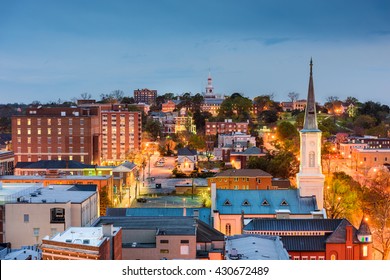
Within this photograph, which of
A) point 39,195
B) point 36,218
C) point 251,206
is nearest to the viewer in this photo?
point 36,218

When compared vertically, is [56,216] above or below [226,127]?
below

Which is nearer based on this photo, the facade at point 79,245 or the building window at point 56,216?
the facade at point 79,245

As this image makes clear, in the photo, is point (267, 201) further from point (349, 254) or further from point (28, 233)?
point (28, 233)

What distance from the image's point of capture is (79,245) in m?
6.07

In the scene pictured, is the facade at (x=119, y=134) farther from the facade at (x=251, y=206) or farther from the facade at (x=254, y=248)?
the facade at (x=254, y=248)

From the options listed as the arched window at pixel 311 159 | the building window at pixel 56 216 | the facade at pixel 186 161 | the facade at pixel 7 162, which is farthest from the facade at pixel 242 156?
the building window at pixel 56 216

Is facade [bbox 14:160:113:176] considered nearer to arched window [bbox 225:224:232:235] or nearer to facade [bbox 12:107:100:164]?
facade [bbox 12:107:100:164]

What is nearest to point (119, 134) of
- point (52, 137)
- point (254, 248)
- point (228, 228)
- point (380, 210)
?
point (52, 137)

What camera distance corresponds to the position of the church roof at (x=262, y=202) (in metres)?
11.5

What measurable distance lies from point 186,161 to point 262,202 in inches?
535

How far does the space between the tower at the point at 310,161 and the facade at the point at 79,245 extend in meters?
6.17

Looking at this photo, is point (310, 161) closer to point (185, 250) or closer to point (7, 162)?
point (185, 250)
